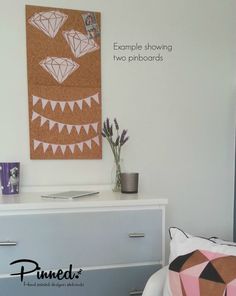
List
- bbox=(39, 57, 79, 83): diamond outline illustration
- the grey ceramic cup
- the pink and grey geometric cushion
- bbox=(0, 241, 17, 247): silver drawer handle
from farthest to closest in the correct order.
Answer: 1. bbox=(39, 57, 79, 83): diamond outline illustration
2. the grey ceramic cup
3. bbox=(0, 241, 17, 247): silver drawer handle
4. the pink and grey geometric cushion

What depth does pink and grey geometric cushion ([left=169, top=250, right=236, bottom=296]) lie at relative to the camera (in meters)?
0.86

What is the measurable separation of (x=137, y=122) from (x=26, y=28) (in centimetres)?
81

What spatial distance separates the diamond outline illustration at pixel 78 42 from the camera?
5.66 ft

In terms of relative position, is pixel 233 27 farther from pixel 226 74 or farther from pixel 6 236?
pixel 6 236

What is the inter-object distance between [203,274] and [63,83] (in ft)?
4.05

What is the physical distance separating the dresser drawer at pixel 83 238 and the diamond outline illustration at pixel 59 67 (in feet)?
2.63

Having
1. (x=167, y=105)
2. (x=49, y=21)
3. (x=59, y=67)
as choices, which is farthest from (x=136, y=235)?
(x=49, y=21)

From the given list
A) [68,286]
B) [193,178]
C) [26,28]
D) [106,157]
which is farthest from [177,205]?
[26,28]

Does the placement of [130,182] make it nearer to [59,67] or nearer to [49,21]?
[59,67]

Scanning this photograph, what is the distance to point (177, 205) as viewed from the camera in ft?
6.19

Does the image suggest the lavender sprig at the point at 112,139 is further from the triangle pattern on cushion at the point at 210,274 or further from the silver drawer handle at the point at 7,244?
the triangle pattern on cushion at the point at 210,274

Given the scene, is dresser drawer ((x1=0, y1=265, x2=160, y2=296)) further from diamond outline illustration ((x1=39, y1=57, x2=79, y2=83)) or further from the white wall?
diamond outline illustration ((x1=39, y1=57, x2=79, y2=83))

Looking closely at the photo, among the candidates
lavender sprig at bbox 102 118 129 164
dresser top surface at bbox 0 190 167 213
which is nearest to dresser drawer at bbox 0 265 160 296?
dresser top surface at bbox 0 190 167 213

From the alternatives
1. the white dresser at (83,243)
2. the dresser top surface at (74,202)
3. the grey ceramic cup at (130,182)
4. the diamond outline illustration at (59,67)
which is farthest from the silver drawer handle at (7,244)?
the diamond outline illustration at (59,67)
